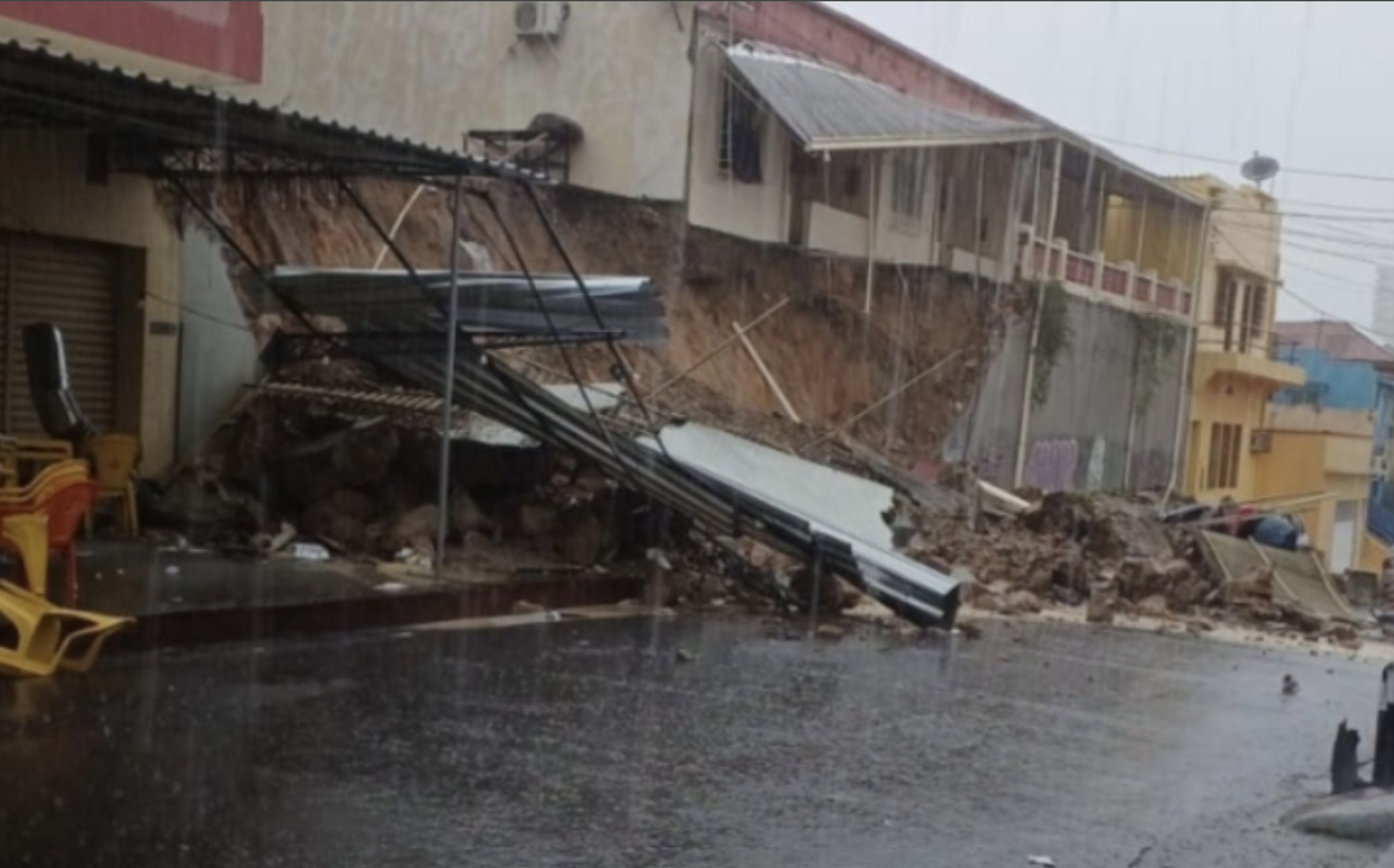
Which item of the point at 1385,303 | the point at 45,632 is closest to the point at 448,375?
the point at 45,632

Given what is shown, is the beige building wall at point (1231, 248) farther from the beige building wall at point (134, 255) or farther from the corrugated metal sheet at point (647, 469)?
the beige building wall at point (134, 255)

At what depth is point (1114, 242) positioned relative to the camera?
33594 millimetres

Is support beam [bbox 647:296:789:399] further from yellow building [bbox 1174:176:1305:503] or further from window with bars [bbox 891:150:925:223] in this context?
yellow building [bbox 1174:176:1305:503]

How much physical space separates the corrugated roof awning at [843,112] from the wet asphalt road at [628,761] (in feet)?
38.6

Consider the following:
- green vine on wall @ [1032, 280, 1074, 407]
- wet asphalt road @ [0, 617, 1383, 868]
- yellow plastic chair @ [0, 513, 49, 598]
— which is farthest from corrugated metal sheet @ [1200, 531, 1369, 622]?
yellow plastic chair @ [0, 513, 49, 598]

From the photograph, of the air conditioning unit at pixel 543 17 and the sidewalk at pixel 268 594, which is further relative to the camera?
the air conditioning unit at pixel 543 17

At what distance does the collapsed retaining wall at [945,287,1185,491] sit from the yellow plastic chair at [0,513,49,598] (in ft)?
61.4

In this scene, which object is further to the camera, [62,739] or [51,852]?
[62,739]

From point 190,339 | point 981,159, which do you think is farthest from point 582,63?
point 190,339

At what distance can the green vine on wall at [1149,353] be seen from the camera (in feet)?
100

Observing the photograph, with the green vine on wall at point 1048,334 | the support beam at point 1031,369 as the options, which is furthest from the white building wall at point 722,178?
the green vine on wall at point 1048,334

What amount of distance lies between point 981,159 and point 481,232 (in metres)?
11.4

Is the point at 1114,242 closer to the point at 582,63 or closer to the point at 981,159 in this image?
the point at 981,159

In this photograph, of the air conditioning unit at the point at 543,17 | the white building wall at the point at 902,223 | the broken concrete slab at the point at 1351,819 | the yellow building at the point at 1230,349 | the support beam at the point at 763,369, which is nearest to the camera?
the broken concrete slab at the point at 1351,819
